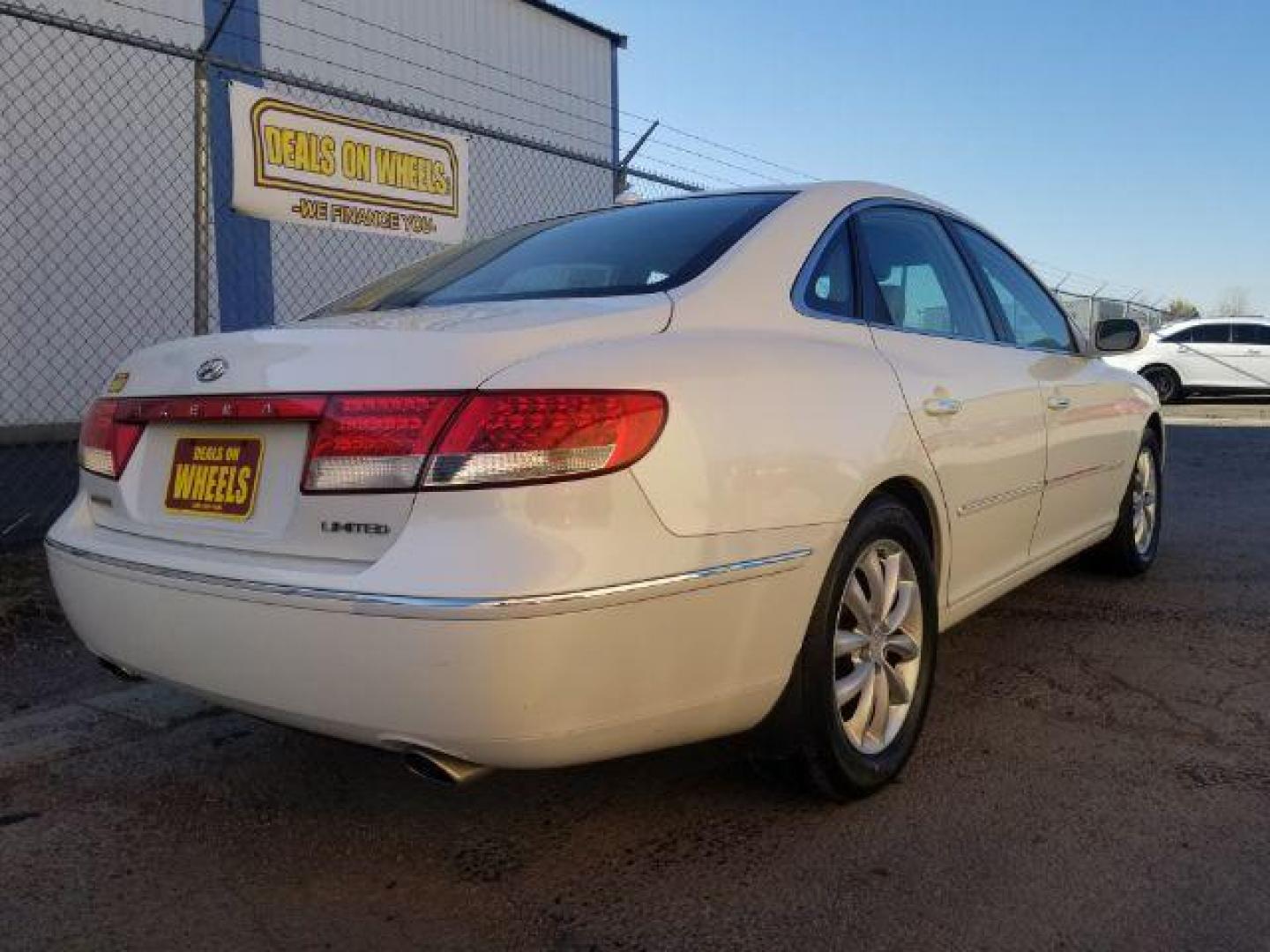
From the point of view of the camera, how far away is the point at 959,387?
3.18m

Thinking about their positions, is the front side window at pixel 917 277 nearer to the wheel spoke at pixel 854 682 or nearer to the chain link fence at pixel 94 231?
the wheel spoke at pixel 854 682

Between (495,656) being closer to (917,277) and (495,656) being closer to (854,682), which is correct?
(854,682)

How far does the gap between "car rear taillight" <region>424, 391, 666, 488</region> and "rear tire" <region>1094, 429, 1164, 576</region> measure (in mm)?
3555

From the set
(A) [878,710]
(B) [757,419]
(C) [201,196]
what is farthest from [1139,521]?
(C) [201,196]

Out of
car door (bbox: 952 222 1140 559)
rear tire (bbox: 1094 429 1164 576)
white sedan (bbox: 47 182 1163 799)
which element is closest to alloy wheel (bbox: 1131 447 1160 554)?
rear tire (bbox: 1094 429 1164 576)

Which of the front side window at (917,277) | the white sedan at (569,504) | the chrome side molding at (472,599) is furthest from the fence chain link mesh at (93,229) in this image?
the chrome side molding at (472,599)

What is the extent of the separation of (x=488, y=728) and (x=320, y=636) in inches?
14.4

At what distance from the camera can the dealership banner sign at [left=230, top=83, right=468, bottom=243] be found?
5176mm

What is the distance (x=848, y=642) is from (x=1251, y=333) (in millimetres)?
19774

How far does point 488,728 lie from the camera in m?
2.00

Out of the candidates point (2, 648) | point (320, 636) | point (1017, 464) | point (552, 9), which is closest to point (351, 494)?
point (320, 636)

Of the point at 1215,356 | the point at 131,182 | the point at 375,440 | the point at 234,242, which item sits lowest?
the point at 375,440

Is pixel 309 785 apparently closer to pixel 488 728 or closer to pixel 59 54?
pixel 488 728

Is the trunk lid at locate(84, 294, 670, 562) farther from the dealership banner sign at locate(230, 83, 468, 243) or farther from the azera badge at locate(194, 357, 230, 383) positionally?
the dealership banner sign at locate(230, 83, 468, 243)
